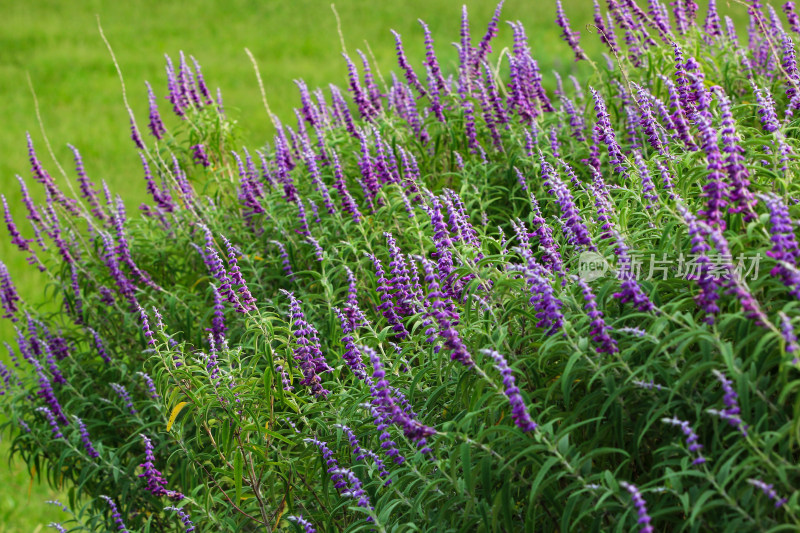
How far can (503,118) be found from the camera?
5.48 m

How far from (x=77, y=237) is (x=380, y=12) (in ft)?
58.6

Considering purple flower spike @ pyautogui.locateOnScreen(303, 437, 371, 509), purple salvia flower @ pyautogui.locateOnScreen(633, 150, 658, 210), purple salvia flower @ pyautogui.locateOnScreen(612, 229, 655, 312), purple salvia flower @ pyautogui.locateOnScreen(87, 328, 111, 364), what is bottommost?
purple flower spike @ pyautogui.locateOnScreen(303, 437, 371, 509)

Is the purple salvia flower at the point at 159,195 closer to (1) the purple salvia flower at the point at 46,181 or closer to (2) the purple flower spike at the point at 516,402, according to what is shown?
(1) the purple salvia flower at the point at 46,181

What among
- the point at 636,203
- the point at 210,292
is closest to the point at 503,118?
the point at 636,203

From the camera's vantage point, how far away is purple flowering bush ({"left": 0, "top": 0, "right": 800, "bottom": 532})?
2.52 meters

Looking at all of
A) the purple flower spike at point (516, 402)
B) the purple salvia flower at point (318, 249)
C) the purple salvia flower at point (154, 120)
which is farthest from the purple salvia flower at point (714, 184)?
the purple salvia flower at point (154, 120)

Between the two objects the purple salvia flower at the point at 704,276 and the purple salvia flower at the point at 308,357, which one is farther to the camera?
the purple salvia flower at the point at 308,357

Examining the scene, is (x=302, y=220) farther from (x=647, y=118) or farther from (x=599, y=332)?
(x=599, y=332)

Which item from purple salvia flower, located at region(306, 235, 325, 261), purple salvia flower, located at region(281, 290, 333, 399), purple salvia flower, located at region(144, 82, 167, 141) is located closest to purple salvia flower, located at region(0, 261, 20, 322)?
purple salvia flower, located at region(144, 82, 167, 141)

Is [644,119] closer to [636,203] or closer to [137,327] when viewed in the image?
[636,203]

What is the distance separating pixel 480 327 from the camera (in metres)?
3.28

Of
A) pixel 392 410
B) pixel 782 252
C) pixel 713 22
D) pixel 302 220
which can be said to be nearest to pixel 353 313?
pixel 392 410

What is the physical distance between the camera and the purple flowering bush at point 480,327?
252 cm

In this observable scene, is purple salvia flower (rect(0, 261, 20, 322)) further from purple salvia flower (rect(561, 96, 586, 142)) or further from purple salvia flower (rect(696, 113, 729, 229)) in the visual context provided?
purple salvia flower (rect(696, 113, 729, 229))
